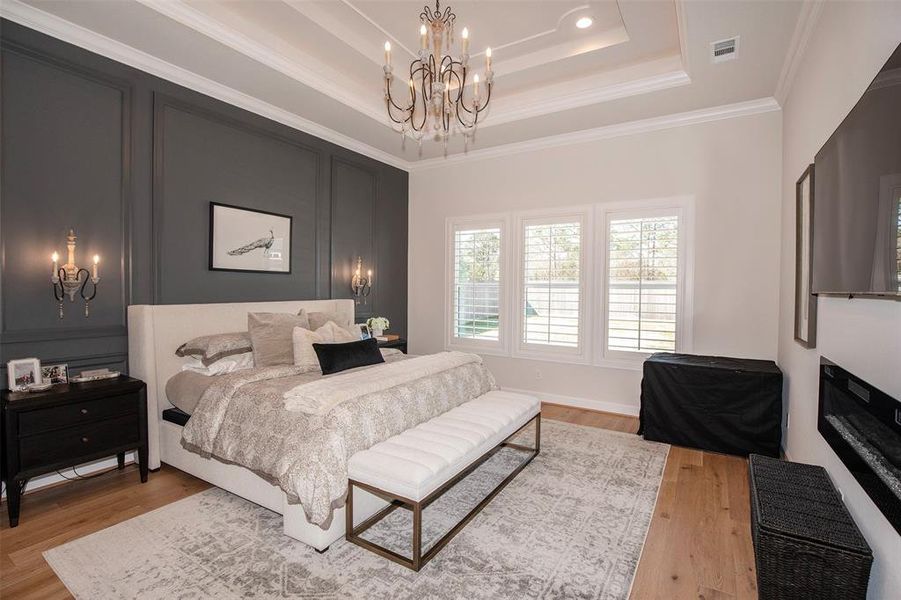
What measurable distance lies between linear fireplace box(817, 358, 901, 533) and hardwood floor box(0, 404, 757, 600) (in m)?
0.80

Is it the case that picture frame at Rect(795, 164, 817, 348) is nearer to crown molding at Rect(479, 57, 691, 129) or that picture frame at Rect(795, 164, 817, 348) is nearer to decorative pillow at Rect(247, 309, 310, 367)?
crown molding at Rect(479, 57, 691, 129)

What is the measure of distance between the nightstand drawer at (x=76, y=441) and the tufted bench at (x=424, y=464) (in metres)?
1.73

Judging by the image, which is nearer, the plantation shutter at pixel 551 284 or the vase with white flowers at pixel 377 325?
the plantation shutter at pixel 551 284

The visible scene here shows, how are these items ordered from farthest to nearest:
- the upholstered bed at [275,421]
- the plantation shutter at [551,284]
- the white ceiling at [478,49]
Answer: the plantation shutter at [551,284]
the white ceiling at [478,49]
the upholstered bed at [275,421]

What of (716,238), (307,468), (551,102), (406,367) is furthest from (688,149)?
(307,468)

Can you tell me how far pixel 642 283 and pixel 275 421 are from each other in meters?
3.65

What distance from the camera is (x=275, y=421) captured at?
8.15 feet

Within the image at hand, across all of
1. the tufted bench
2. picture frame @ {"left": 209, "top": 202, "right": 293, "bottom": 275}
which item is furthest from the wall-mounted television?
picture frame @ {"left": 209, "top": 202, "right": 293, "bottom": 275}

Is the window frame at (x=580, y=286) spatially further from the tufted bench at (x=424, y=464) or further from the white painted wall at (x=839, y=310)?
the tufted bench at (x=424, y=464)

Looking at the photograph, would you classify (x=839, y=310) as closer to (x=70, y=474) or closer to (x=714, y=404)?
(x=714, y=404)

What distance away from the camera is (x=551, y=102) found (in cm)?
426

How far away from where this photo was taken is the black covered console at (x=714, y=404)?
3457 millimetres

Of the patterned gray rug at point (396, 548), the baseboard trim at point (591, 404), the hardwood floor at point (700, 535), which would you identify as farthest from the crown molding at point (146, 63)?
the hardwood floor at point (700, 535)

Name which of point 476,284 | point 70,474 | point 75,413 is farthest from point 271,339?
point 476,284
